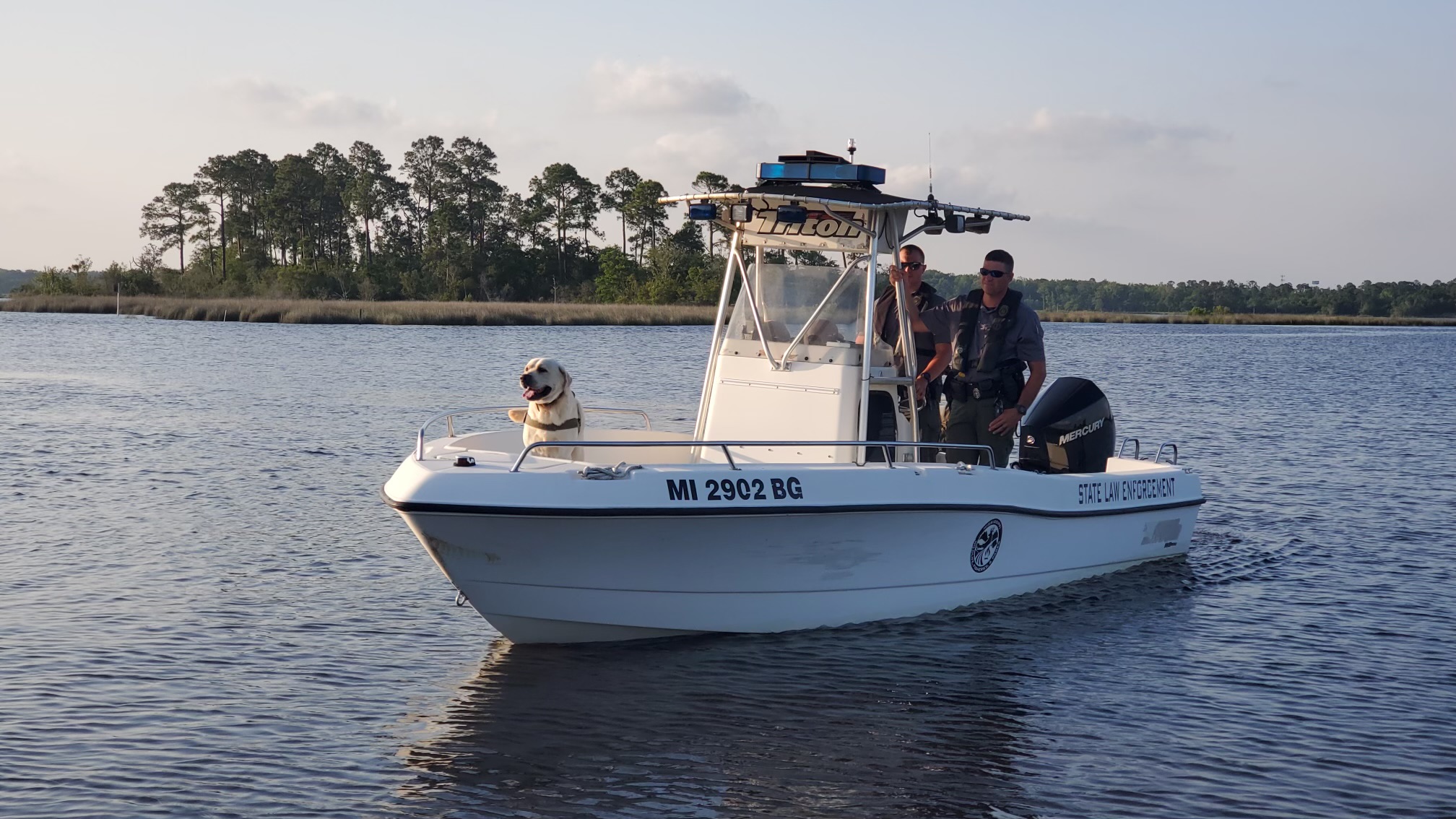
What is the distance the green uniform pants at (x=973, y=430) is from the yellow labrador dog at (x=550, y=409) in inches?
107

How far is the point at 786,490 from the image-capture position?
24.9ft

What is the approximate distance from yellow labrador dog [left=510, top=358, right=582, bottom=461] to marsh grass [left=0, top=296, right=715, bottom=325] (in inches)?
1980

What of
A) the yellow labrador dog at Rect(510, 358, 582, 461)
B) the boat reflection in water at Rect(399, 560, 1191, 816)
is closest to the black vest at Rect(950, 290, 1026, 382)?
the boat reflection in water at Rect(399, 560, 1191, 816)

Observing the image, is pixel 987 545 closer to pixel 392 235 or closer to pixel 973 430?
pixel 973 430

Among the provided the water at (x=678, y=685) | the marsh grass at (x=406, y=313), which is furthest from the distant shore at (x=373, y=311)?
the water at (x=678, y=685)

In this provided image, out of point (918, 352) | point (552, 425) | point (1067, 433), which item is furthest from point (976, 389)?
point (552, 425)

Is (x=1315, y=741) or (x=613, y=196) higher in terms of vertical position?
(x=613, y=196)

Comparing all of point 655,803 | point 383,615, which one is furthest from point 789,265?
point 655,803

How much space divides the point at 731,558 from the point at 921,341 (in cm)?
242

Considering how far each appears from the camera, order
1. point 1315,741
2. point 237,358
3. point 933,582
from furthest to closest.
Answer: point 237,358, point 933,582, point 1315,741

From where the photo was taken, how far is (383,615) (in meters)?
9.02

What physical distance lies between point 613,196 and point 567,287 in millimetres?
7445

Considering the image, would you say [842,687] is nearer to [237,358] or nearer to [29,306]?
[237,358]

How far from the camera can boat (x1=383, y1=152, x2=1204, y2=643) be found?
7320mm
